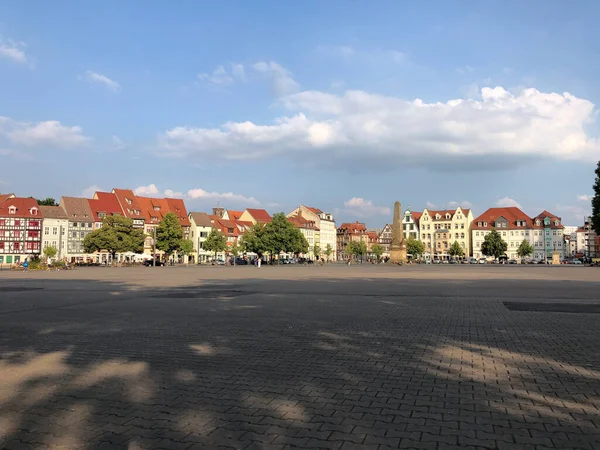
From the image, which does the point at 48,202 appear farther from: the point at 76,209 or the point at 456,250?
the point at 456,250

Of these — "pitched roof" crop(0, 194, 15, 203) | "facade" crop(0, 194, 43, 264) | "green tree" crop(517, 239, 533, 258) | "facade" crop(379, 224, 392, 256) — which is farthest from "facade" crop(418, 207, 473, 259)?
"pitched roof" crop(0, 194, 15, 203)

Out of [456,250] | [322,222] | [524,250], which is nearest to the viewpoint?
[524,250]

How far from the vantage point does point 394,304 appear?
56.0 feet

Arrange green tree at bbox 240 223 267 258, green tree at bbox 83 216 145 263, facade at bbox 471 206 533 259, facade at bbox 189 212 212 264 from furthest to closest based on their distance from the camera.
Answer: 1. facade at bbox 471 206 533 259
2. facade at bbox 189 212 212 264
3. green tree at bbox 240 223 267 258
4. green tree at bbox 83 216 145 263

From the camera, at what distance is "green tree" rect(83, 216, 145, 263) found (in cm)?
8156

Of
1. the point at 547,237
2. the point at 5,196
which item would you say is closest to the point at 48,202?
the point at 5,196

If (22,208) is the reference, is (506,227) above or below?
below

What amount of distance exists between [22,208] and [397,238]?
74080 millimetres

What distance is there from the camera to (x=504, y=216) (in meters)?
149

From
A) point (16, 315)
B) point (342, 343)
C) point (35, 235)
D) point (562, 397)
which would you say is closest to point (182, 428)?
point (562, 397)

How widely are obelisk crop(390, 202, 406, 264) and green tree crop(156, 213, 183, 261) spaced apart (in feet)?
126

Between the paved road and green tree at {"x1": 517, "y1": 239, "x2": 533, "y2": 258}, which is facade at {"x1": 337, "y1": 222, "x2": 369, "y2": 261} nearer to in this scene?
green tree at {"x1": 517, "y1": 239, "x2": 533, "y2": 258}

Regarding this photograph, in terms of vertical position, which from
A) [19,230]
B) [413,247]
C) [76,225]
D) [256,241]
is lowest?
[413,247]

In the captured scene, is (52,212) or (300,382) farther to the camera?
(52,212)
